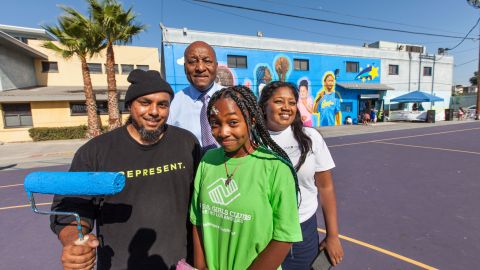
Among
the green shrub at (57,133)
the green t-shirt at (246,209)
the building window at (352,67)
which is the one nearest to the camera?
the green t-shirt at (246,209)

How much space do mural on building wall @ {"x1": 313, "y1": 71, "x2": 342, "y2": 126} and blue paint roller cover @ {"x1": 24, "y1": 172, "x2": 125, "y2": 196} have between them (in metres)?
22.3

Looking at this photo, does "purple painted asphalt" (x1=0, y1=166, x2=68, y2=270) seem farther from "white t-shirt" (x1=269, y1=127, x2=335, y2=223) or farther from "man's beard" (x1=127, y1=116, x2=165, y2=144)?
"white t-shirt" (x1=269, y1=127, x2=335, y2=223)

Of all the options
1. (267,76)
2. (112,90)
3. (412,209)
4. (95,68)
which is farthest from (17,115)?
(412,209)

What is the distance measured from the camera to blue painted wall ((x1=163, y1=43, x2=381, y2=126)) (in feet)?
54.5

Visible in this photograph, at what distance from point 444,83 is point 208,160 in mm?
37204

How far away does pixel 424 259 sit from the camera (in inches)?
120

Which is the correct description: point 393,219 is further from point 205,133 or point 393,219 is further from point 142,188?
point 142,188

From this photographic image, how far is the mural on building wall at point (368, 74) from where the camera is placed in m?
24.2

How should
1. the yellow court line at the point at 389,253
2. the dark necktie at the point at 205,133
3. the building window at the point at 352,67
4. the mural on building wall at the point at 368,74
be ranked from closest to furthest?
1. the dark necktie at the point at 205,133
2. the yellow court line at the point at 389,253
3. the building window at the point at 352,67
4. the mural on building wall at the point at 368,74

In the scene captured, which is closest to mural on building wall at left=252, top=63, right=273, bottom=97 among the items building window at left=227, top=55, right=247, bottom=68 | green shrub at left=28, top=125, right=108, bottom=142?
building window at left=227, top=55, right=247, bottom=68

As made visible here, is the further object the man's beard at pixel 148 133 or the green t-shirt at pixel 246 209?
the man's beard at pixel 148 133

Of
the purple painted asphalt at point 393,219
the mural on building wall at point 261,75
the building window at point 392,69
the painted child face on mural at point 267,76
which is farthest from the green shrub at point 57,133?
the building window at point 392,69

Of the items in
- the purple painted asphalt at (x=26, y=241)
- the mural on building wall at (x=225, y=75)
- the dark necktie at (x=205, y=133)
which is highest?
the mural on building wall at (x=225, y=75)

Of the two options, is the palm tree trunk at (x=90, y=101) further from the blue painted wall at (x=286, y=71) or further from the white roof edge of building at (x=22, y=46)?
the white roof edge of building at (x=22, y=46)
